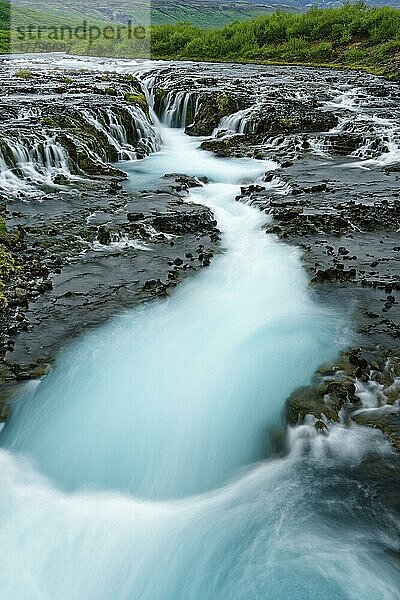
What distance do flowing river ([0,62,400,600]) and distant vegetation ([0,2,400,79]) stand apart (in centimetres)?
4252

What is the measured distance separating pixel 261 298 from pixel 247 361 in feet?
8.84

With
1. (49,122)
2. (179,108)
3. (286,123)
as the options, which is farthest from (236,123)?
(49,122)

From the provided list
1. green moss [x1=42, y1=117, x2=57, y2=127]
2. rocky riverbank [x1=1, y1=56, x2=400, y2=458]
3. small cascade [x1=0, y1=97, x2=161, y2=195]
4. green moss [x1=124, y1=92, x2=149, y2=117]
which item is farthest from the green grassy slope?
green moss [x1=42, y1=117, x2=57, y2=127]

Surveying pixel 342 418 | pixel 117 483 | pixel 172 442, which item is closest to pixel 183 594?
pixel 117 483

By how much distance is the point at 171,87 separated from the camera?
1299 inches

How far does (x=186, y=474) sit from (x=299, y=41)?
60.5 meters

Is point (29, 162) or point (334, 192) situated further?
point (29, 162)

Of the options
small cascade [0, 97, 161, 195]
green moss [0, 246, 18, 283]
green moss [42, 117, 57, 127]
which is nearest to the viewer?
green moss [0, 246, 18, 283]

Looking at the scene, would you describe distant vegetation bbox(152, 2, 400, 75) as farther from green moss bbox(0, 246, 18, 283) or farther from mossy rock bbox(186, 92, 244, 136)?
green moss bbox(0, 246, 18, 283)

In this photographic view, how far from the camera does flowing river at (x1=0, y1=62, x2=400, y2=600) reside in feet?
19.5

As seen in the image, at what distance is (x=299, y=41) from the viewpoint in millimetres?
57094

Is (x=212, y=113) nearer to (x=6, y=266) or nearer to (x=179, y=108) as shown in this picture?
(x=179, y=108)

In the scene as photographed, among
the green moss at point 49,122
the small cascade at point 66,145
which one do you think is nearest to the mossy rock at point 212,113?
the small cascade at point 66,145

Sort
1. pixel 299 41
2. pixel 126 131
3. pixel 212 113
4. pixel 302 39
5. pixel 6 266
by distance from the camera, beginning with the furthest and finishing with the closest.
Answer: pixel 302 39
pixel 299 41
pixel 212 113
pixel 126 131
pixel 6 266
